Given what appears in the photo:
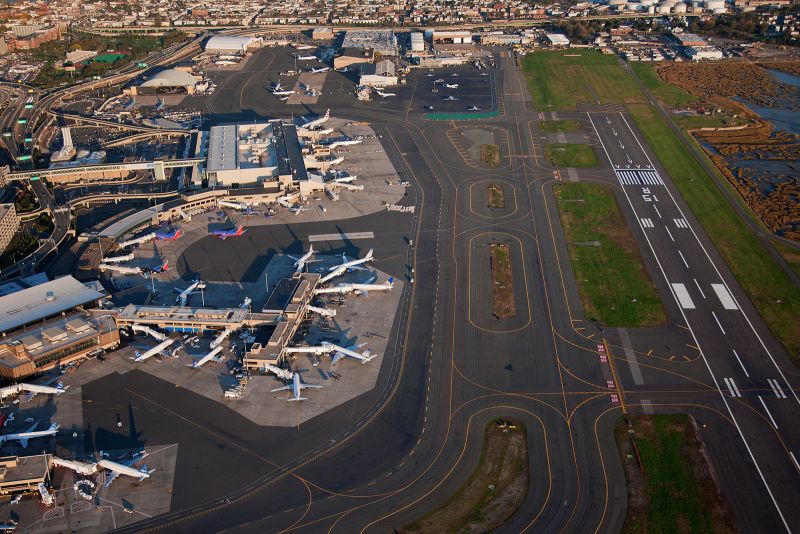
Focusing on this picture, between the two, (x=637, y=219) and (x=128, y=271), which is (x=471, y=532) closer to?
(x=128, y=271)

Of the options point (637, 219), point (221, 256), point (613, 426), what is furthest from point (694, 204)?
point (221, 256)

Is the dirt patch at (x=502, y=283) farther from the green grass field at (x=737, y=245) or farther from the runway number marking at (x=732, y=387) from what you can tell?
the green grass field at (x=737, y=245)

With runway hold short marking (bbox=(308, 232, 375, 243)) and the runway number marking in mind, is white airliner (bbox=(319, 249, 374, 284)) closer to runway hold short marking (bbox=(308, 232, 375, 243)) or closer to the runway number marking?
runway hold short marking (bbox=(308, 232, 375, 243))


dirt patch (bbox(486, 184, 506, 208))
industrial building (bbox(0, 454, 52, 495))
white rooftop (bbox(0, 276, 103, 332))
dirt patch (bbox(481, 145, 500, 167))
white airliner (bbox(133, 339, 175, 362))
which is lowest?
dirt patch (bbox(486, 184, 506, 208))

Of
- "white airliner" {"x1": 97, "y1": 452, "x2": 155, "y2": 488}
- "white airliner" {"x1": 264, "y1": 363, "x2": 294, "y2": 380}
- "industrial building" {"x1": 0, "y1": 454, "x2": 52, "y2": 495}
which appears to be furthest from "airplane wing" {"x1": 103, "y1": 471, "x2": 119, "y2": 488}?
"white airliner" {"x1": 264, "y1": 363, "x2": 294, "y2": 380}

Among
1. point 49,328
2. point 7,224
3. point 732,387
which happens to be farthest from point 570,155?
point 49,328

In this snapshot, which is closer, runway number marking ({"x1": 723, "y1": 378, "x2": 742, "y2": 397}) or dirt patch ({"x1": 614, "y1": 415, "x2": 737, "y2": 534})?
dirt patch ({"x1": 614, "y1": 415, "x2": 737, "y2": 534})

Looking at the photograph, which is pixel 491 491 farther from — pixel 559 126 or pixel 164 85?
pixel 164 85

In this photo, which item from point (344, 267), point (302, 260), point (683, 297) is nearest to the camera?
point (683, 297)
